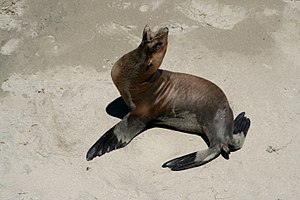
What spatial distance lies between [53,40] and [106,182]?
1.85m

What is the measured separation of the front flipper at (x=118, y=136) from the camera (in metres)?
5.11

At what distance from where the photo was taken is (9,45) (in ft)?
20.1

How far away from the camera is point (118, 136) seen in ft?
17.0

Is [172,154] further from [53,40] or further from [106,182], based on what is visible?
[53,40]

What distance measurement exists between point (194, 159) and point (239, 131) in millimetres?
503

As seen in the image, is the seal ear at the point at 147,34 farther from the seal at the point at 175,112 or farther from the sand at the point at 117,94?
the sand at the point at 117,94

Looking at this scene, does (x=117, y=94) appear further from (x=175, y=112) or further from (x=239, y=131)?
(x=239, y=131)

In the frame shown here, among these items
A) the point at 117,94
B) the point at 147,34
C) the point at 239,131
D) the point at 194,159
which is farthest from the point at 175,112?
the point at 147,34

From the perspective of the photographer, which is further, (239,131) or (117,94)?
(117,94)

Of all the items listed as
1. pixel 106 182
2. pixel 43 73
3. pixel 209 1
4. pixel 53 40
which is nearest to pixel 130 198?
pixel 106 182

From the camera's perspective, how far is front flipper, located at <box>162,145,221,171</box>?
197 inches

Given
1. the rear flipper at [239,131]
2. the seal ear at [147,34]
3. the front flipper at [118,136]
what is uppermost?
the seal ear at [147,34]

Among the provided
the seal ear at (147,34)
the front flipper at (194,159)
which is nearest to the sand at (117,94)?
the front flipper at (194,159)

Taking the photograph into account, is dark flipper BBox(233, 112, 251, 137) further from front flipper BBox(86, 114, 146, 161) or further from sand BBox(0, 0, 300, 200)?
front flipper BBox(86, 114, 146, 161)
